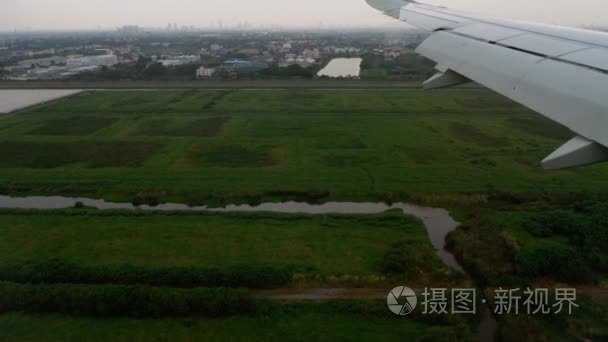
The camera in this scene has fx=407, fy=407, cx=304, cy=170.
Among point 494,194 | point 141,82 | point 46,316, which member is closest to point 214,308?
point 46,316

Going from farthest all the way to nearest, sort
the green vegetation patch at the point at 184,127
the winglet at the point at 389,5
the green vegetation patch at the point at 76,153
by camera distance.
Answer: the green vegetation patch at the point at 184,127 < the green vegetation patch at the point at 76,153 < the winglet at the point at 389,5

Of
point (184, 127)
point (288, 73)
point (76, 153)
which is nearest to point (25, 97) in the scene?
point (184, 127)

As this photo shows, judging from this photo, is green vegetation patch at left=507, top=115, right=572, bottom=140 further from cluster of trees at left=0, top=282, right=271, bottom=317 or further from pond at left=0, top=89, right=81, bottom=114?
pond at left=0, top=89, right=81, bottom=114

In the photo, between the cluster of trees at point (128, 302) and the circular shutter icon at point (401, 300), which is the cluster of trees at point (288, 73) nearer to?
the circular shutter icon at point (401, 300)

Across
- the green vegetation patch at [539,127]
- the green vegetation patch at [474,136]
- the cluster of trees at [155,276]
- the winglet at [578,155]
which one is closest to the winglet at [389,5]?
the cluster of trees at [155,276]

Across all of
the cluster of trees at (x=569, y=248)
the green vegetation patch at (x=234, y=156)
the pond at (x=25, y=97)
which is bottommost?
the cluster of trees at (x=569, y=248)

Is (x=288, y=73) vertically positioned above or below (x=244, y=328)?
above

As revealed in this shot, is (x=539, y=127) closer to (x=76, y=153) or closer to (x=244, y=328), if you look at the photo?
(x=244, y=328)

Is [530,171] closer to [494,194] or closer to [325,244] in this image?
[494,194]
